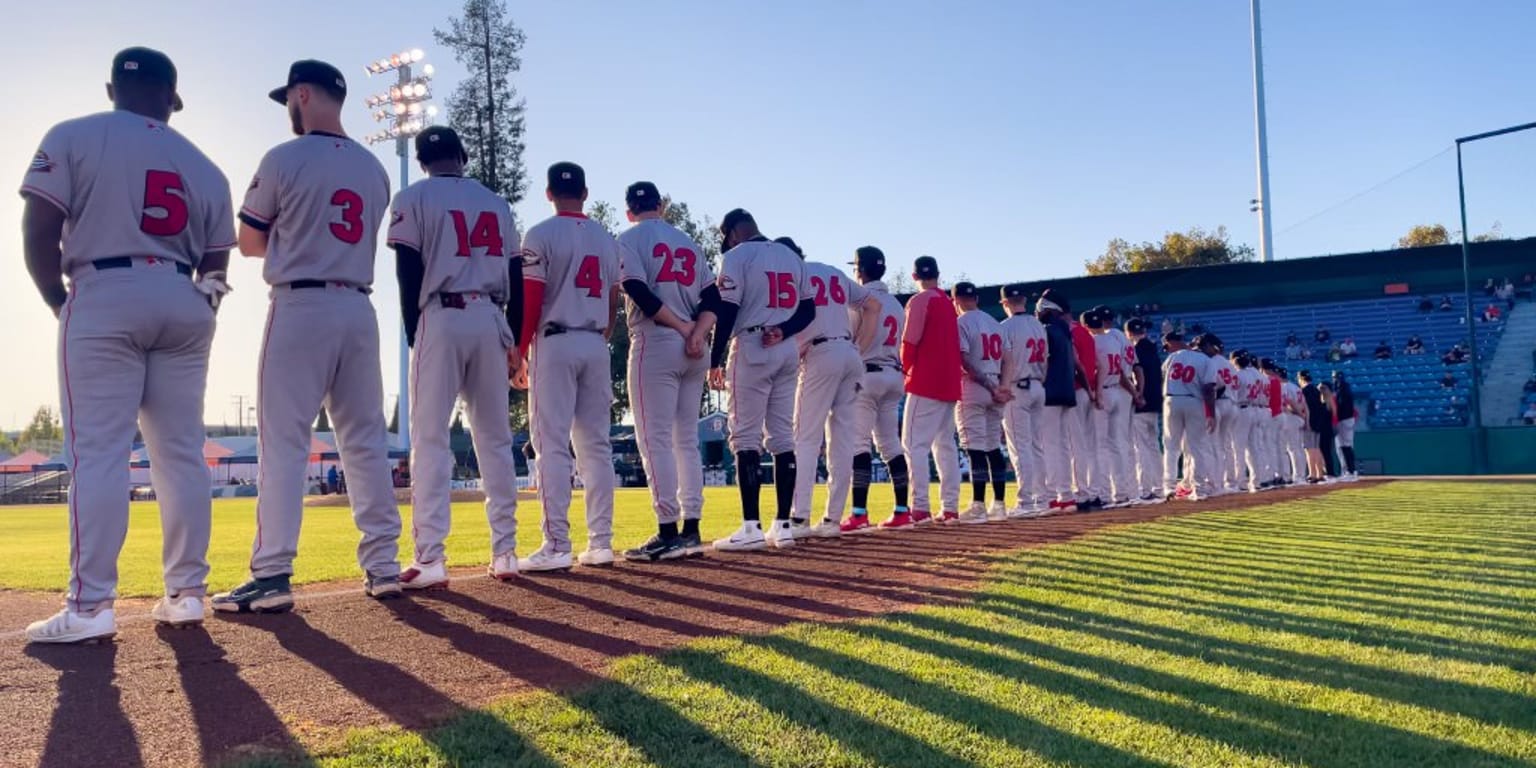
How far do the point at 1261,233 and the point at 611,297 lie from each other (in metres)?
37.7

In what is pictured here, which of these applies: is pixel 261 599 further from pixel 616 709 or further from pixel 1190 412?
pixel 1190 412

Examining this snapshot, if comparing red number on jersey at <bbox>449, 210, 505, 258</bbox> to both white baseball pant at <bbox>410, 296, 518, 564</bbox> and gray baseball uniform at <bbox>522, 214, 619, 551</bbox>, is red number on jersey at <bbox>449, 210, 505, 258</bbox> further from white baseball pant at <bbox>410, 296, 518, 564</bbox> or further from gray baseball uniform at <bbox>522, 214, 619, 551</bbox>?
gray baseball uniform at <bbox>522, 214, 619, 551</bbox>

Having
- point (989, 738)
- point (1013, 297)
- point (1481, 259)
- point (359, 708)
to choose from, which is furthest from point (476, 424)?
point (1481, 259)

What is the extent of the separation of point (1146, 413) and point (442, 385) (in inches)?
407

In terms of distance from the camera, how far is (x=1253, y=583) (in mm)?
4941

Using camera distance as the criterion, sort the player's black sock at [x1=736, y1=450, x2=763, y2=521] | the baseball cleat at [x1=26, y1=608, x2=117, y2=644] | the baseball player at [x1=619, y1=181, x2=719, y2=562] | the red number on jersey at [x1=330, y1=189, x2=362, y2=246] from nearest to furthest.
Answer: the baseball cleat at [x1=26, y1=608, x2=117, y2=644]
the red number on jersey at [x1=330, y1=189, x2=362, y2=246]
the baseball player at [x1=619, y1=181, x2=719, y2=562]
the player's black sock at [x1=736, y1=450, x2=763, y2=521]

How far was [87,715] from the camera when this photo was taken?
2746mm

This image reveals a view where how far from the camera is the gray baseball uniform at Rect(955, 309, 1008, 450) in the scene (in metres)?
10.1

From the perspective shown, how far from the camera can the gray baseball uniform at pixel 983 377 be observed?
33.0ft

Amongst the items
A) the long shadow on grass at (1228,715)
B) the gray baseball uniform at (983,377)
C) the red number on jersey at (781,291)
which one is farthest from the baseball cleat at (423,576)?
the gray baseball uniform at (983,377)

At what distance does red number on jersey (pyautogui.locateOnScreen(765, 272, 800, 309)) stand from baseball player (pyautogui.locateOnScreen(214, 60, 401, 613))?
119 inches

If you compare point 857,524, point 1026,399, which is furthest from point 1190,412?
point 857,524

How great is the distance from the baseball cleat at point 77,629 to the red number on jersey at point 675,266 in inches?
139

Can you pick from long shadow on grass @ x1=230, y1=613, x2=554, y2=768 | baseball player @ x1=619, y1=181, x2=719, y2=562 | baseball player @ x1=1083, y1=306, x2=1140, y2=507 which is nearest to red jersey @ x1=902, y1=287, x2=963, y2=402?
baseball player @ x1=619, y1=181, x2=719, y2=562
